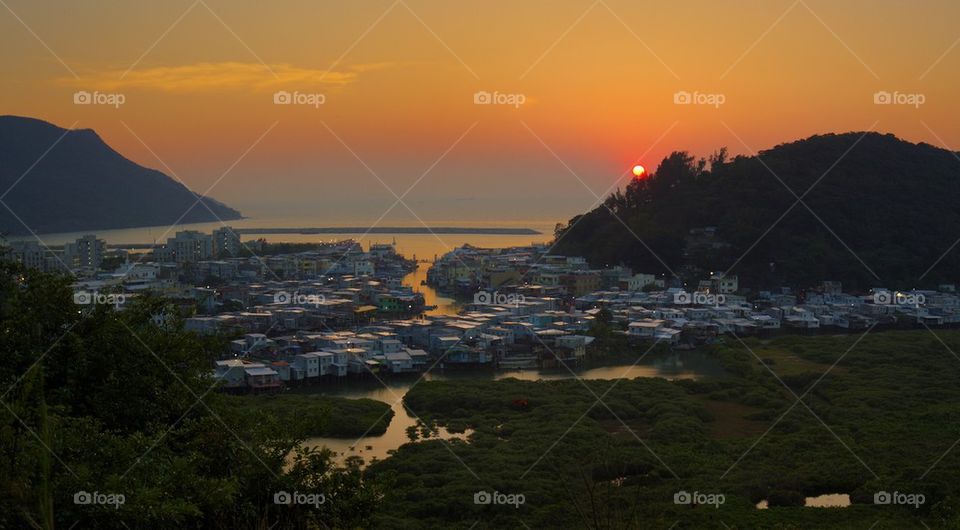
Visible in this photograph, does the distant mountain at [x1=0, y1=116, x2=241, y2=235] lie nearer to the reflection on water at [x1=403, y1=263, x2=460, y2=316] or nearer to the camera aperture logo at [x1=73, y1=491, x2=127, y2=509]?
the reflection on water at [x1=403, y1=263, x2=460, y2=316]

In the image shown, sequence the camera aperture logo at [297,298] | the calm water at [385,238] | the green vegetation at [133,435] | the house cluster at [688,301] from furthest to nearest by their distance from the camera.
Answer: the calm water at [385,238] < the camera aperture logo at [297,298] < the house cluster at [688,301] < the green vegetation at [133,435]

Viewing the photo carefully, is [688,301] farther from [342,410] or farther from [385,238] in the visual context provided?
[385,238]

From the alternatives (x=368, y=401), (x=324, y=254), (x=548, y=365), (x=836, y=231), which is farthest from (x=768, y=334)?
(x=324, y=254)

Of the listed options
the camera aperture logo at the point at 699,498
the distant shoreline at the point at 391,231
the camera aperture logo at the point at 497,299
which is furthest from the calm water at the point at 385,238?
the camera aperture logo at the point at 699,498

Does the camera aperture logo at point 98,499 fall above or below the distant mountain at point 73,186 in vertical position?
below

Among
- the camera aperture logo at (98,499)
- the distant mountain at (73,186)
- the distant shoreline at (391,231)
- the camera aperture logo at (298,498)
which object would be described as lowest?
the camera aperture logo at (298,498)

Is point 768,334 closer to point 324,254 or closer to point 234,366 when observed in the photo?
point 234,366

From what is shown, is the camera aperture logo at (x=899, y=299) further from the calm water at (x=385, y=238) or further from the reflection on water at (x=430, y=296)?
the calm water at (x=385, y=238)
